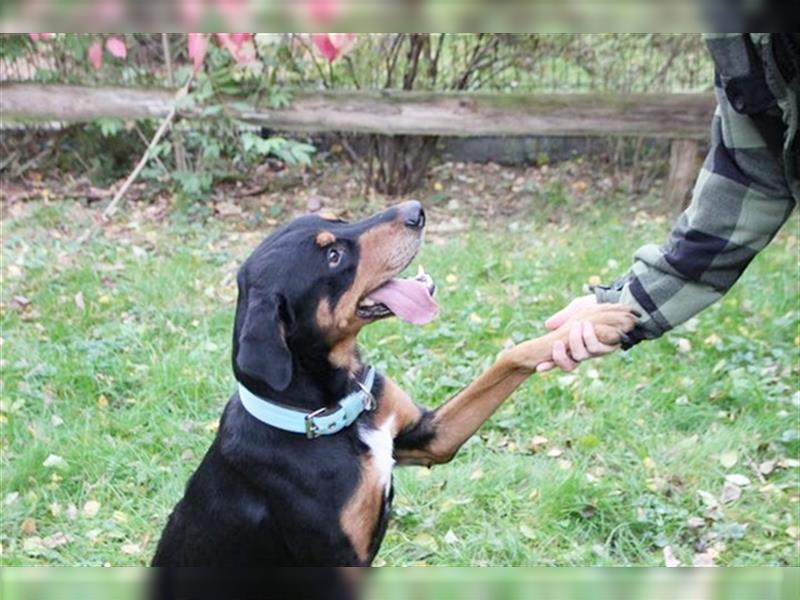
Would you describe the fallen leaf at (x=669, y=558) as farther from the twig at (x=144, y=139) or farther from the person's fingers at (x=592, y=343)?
the twig at (x=144, y=139)

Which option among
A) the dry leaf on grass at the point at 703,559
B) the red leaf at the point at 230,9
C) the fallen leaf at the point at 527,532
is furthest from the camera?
the fallen leaf at the point at 527,532

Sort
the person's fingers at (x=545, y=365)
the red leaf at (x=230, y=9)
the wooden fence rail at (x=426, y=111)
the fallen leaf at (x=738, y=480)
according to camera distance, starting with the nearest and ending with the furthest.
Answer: the red leaf at (x=230, y=9), the person's fingers at (x=545, y=365), the fallen leaf at (x=738, y=480), the wooden fence rail at (x=426, y=111)

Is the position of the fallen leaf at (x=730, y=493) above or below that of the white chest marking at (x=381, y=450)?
below

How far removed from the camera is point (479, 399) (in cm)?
279

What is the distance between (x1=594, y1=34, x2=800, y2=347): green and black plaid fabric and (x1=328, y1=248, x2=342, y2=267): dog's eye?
0.77 metres

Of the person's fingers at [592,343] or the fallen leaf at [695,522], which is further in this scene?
the fallen leaf at [695,522]

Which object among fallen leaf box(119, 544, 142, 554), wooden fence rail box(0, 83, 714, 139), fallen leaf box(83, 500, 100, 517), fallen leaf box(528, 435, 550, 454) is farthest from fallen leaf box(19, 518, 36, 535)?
wooden fence rail box(0, 83, 714, 139)

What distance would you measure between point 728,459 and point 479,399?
1.44m

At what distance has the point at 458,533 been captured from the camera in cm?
341

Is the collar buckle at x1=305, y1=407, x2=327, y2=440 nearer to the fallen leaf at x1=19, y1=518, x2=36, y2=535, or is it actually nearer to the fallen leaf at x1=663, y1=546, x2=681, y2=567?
the fallen leaf at x1=663, y1=546, x2=681, y2=567

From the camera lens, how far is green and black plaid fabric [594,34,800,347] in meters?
1.91

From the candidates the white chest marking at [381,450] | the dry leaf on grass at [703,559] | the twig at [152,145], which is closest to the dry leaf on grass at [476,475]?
the dry leaf on grass at [703,559]

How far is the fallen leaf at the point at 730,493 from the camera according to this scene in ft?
11.5

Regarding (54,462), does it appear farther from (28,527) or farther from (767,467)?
(767,467)
